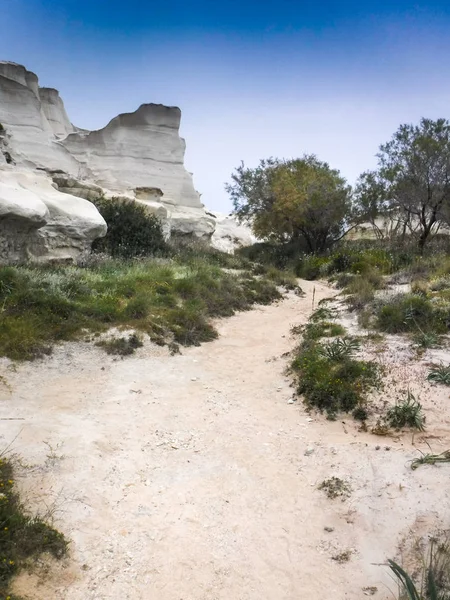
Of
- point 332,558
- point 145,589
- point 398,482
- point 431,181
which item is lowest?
point 145,589

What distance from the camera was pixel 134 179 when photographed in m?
24.2

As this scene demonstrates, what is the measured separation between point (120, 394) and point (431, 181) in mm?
19712

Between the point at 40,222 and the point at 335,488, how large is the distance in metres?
10.7

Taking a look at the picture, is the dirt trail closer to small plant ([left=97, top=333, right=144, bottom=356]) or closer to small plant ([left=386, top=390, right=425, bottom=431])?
small plant ([left=386, top=390, right=425, bottom=431])

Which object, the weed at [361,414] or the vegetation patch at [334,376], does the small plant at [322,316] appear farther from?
the weed at [361,414]

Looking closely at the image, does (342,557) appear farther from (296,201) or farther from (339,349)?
(296,201)

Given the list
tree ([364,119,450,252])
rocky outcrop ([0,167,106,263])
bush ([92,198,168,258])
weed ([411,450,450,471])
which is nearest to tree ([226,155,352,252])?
tree ([364,119,450,252])

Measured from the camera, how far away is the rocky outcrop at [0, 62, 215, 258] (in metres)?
20.9

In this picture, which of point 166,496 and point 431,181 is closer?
point 166,496

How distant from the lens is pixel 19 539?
375 cm

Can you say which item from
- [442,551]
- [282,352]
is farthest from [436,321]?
[442,551]

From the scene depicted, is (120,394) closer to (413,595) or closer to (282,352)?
(282,352)

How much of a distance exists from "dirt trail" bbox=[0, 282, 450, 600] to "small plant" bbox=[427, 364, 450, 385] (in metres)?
1.77

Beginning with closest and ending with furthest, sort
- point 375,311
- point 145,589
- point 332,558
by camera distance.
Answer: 1. point 145,589
2. point 332,558
3. point 375,311
